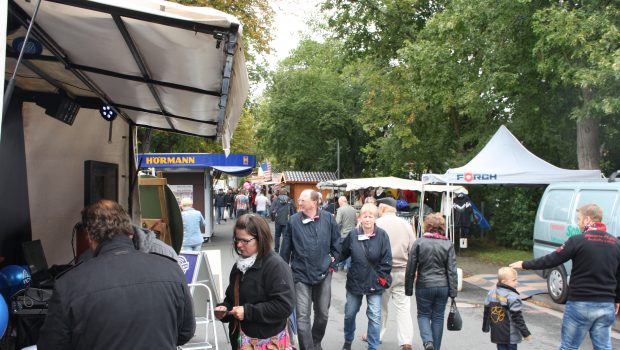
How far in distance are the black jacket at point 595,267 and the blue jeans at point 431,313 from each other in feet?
4.34

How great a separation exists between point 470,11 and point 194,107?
34.2ft

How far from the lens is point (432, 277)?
6012mm

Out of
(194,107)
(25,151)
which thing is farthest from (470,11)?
(25,151)

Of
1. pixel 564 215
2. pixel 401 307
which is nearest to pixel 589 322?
pixel 401 307

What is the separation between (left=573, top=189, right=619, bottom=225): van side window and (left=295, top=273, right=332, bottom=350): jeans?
5094mm

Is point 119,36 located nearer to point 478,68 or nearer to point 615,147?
point 478,68

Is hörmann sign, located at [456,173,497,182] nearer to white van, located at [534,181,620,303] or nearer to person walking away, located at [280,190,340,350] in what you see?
white van, located at [534,181,620,303]

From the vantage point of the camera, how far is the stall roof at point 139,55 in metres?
2.61

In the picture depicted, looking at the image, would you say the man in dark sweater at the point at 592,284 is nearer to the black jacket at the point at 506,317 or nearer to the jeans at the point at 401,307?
the black jacket at the point at 506,317

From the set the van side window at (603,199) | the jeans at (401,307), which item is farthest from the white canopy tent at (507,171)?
the jeans at (401,307)

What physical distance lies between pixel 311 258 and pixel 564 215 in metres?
5.99

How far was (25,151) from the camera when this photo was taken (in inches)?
186

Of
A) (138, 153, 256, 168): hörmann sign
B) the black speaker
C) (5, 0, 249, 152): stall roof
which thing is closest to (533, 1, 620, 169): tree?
(5, 0, 249, 152): stall roof

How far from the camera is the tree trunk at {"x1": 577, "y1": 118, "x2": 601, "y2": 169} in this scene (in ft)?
42.9
